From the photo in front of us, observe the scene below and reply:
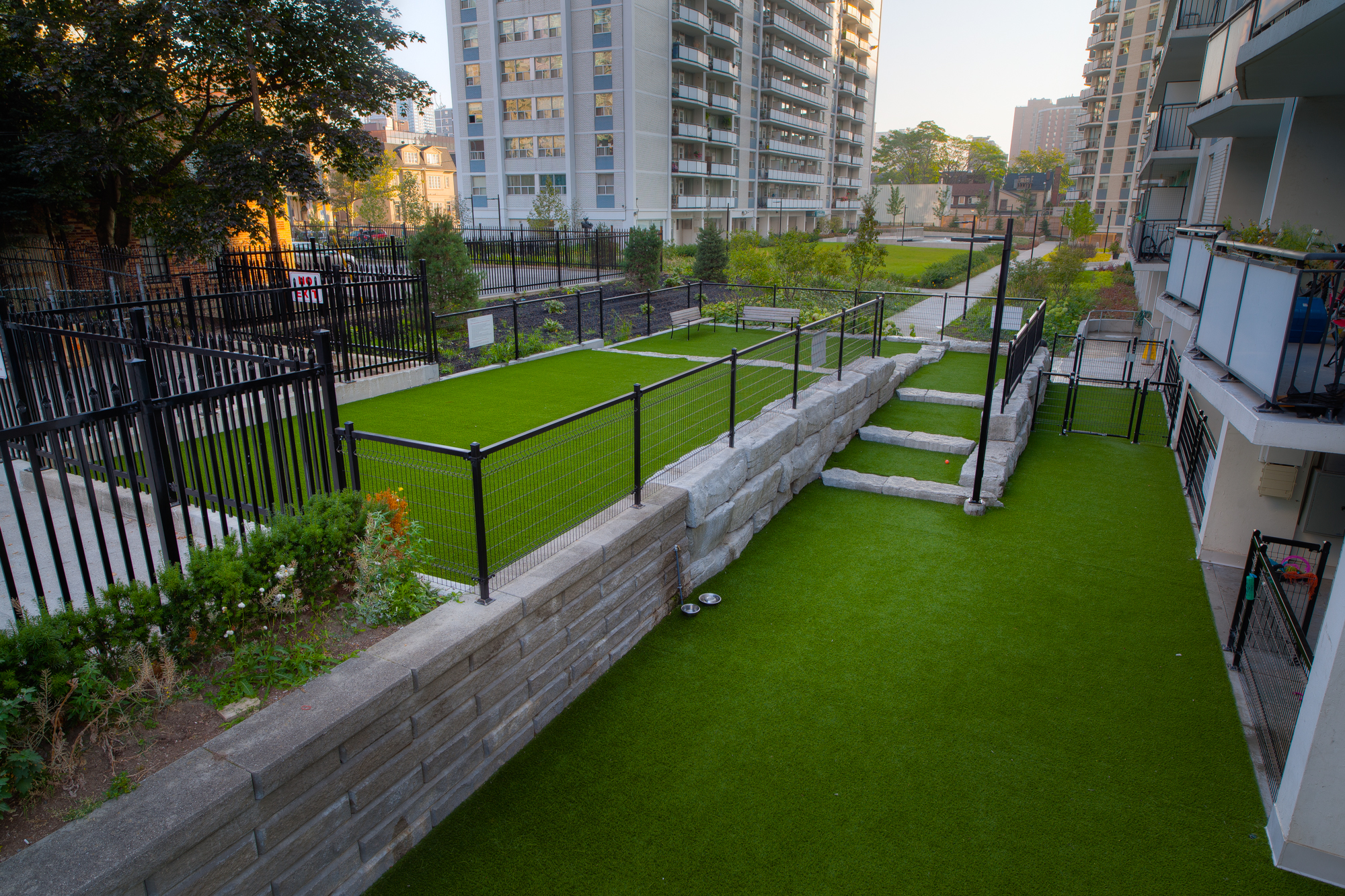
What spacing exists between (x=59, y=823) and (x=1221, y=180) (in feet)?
60.9

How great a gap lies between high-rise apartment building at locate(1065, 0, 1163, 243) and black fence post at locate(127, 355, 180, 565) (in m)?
78.9

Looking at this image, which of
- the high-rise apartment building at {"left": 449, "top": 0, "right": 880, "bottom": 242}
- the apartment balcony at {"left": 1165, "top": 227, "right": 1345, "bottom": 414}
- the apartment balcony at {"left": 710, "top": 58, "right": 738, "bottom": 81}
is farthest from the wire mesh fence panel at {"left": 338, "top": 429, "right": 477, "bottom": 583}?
the apartment balcony at {"left": 710, "top": 58, "right": 738, "bottom": 81}

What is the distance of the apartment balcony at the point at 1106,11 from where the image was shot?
74.3 meters

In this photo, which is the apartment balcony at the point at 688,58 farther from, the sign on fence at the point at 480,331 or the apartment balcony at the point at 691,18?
the sign on fence at the point at 480,331

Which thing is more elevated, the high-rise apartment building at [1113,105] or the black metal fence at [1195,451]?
the high-rise apartment building at [1113,105]

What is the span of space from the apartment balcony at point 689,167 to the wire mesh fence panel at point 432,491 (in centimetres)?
4772

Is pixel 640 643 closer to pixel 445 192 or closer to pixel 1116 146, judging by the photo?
pixel 1116 146

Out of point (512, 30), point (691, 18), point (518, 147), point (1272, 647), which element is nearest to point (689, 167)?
point (691, 18)

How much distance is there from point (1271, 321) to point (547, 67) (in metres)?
48.9

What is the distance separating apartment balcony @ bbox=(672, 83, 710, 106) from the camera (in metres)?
50.2

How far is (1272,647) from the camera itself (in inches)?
246

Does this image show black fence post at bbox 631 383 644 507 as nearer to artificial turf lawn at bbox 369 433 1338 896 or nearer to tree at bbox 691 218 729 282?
artificial turf lawn at bbox 369 433 1338 896

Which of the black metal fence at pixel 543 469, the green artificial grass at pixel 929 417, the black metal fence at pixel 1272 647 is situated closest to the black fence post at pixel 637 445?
the black metal fence at pixel 543 469

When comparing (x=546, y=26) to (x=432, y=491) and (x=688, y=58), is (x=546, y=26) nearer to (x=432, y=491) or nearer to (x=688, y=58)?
(x=688, y=58)
